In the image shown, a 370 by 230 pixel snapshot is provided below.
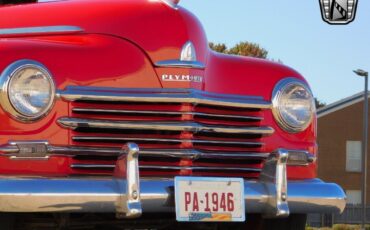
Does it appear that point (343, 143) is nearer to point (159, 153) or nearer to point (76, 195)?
point (159, 153)

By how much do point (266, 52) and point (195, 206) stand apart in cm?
3551

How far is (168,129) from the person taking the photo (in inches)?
179

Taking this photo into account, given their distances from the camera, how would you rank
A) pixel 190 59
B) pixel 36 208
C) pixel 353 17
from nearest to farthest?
pixel 36 208 → pixel 190 59 → pixel 353 17

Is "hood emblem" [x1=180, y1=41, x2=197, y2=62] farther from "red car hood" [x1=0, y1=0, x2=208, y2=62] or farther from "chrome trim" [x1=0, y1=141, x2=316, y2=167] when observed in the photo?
"chrome trim" [x1=0, y1=141, x2=316, y2=167]

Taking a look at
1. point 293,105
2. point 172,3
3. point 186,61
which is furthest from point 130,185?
point 293,105

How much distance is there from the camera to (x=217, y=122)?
4793mm

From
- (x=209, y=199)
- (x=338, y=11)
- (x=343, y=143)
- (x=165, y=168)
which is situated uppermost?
(x=338, y=11)

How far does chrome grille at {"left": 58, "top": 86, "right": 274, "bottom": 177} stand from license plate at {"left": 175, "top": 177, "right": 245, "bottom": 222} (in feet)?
0.71

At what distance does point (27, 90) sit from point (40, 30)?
74 centimetres

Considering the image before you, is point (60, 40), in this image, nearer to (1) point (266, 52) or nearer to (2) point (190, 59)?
(2) point (190, 59)

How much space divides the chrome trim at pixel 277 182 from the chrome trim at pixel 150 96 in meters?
0.37

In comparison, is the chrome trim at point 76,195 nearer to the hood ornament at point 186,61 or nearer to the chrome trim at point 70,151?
the chrome trim at point 70,151

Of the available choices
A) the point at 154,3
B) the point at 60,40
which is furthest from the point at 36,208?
the point at 154,3

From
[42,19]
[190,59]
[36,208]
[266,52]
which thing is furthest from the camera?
[266,52]
